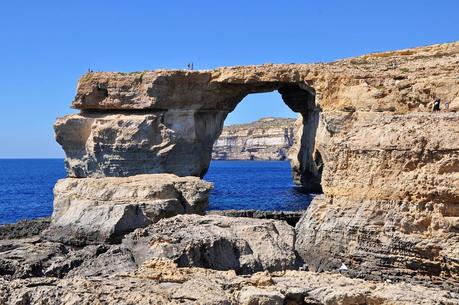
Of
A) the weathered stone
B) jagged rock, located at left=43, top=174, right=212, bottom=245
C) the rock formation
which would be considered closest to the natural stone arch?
the weathered stone

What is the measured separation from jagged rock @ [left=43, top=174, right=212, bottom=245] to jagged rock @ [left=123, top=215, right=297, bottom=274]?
5075mm

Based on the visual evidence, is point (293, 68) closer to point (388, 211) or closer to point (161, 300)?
point (388, 211)

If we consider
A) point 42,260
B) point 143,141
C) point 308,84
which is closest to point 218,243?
point 42,260

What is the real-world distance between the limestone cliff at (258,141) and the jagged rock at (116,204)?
110483 millimetres

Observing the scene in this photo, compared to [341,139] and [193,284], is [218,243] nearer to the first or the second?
[193,284]

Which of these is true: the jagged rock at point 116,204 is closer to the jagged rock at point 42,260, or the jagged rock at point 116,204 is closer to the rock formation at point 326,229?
the rock formation at point 326,229

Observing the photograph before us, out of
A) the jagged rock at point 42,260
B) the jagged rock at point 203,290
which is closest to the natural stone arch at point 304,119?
the jagged rock at point 42,260

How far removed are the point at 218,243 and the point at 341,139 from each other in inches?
232

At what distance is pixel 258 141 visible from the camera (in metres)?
149

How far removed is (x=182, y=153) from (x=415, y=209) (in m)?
30.9

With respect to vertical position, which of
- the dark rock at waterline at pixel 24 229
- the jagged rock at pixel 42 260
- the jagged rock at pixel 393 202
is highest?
the jagged rock at pixel 393 202

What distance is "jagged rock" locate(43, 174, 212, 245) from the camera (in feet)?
74.1

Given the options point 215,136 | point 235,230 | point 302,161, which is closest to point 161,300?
point 235,230

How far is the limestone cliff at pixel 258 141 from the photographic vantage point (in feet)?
456
